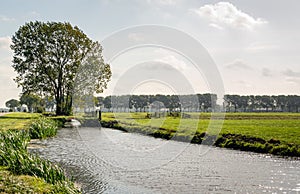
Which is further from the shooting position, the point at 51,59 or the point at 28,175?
the point at 51,59

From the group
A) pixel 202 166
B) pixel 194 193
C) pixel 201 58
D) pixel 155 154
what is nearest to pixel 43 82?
pixel 201 58

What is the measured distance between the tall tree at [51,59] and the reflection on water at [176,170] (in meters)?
38.1

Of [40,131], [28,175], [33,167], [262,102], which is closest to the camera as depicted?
[28,175]

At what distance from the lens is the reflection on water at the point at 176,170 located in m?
13.1

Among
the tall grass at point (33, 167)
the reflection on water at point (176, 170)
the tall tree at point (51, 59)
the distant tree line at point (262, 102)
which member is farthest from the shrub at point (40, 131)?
the distant tree line at point (262, 102)

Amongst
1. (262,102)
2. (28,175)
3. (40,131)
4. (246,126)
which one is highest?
Result: (262,102)

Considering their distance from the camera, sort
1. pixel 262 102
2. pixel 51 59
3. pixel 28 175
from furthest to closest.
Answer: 1. pixel 262 102
2. pixel 51 59
3. pixel 28 175

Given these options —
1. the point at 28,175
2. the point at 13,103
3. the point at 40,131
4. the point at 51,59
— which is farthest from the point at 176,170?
the point at 13,103

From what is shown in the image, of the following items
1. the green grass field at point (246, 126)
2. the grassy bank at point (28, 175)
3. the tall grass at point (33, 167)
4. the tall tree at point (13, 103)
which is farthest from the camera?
the tall tree at point (13, 103)

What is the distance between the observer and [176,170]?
1661cm

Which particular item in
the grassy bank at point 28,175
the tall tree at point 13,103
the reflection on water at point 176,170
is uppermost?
the tall tree at point 13,103

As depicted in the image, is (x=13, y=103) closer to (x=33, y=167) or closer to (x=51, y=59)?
(x=51, y=59)

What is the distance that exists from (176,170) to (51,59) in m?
47.6

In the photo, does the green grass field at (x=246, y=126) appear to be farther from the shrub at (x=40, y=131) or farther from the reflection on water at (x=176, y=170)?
the shrub at (x=40, y=131)
